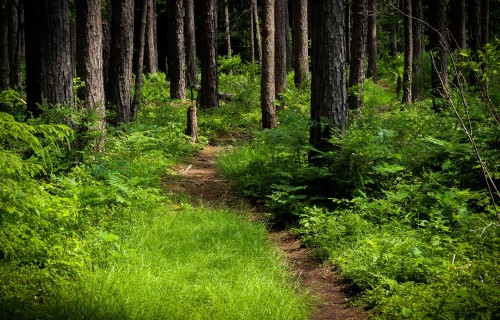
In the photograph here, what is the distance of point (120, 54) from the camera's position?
13.4 metres

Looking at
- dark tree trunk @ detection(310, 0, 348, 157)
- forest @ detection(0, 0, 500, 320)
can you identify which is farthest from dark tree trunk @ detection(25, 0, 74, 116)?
dark tree trunk @ detection(310, 0, 348, 157)

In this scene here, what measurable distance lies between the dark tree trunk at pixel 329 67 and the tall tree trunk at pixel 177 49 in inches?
495

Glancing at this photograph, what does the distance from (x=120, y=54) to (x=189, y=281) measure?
30.8ft

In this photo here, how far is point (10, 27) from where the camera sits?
71.2ft

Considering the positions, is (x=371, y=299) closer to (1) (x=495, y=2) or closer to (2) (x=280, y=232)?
(2) (x=280, y=232)

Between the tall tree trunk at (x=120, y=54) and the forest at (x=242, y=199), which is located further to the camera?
the tall tree trunk at (x=120, y=54)

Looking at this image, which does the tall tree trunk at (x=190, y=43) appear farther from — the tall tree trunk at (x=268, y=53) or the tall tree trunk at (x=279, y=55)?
the tall tree trunk at (x=268, y=53)

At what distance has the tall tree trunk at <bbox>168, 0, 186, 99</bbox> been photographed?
20484 mm

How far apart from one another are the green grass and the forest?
0.07 feet

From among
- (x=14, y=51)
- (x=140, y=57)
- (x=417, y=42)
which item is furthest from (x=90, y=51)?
(x=14, y=51)

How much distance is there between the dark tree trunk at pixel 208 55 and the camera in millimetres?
18016

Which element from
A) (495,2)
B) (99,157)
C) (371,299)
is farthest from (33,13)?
(495,2)

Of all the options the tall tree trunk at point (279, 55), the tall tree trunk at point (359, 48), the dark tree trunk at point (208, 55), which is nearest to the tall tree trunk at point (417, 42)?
the tall tree trunk at point (359, 48)

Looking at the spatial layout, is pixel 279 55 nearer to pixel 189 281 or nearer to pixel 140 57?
pixel 140 57
